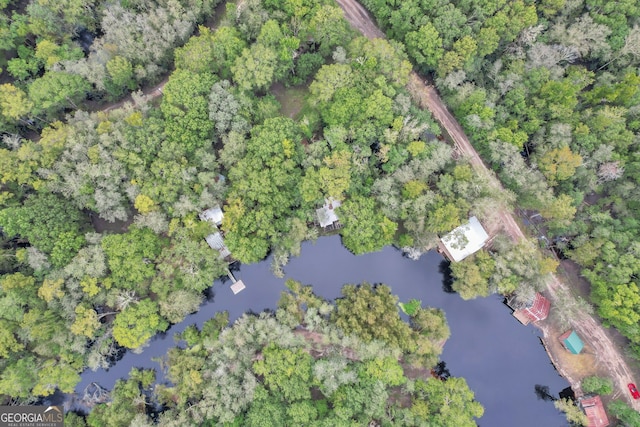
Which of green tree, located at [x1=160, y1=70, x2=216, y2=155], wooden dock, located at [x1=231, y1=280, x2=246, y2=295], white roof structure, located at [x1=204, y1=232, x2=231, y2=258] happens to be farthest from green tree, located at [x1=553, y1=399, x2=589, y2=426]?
green tree, located at [x1=160, y1=70, x2=216, y2=155]

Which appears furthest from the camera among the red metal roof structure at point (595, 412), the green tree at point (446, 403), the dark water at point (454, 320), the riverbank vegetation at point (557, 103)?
the dark water at point (454, 320)

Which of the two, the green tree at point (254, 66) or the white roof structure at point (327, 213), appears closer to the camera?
the green tree at point (254, 66)

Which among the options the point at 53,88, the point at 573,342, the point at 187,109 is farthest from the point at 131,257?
the point at 573,342

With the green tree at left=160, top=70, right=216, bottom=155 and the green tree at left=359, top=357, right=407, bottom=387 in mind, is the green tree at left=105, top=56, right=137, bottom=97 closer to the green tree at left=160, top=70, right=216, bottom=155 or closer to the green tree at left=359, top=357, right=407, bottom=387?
the green tree at left=160, top=70, right=216, bottom=155

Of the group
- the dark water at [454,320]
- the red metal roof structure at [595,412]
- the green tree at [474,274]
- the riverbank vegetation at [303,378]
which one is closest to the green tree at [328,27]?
the dark water at [454,320]

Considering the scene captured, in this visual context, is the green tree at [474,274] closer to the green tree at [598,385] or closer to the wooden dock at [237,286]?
the green tree at [598,385]

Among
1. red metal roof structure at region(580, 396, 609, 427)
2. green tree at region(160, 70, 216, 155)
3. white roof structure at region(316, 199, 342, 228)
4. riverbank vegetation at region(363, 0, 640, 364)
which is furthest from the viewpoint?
white roof structure at region(316, 199, 342, 228)

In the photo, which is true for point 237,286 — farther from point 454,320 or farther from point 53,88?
point 53,88
